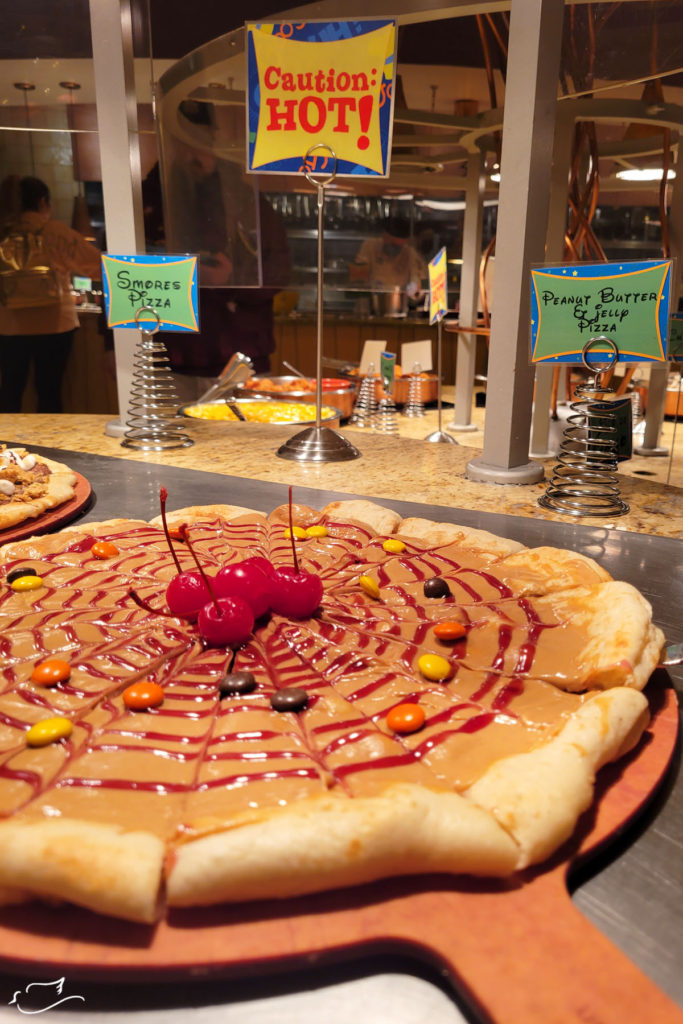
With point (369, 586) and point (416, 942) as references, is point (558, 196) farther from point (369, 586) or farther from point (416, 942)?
point (416, 942)

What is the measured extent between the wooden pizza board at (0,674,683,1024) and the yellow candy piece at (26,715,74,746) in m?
0.30

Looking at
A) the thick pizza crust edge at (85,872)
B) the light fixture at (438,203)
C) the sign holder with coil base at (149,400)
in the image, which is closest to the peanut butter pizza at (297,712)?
the thick pizza crust edge at (85,872)

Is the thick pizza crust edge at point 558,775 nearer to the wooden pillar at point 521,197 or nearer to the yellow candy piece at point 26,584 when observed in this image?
the yellow candy piece at point 26,584

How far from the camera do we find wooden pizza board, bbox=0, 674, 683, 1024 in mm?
850

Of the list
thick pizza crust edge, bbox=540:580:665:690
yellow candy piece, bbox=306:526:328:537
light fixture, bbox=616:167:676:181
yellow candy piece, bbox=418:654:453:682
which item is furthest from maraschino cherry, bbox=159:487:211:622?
light fixture, bbox=616:167:676:181

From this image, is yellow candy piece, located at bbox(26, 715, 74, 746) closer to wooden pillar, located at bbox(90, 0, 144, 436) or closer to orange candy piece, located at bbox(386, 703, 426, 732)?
orange candy piece, located at bbox(386, 703, 426, 732)

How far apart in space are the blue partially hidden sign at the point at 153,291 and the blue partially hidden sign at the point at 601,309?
5.28ft

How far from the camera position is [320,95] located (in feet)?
10.4

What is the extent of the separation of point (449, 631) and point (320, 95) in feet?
8.28

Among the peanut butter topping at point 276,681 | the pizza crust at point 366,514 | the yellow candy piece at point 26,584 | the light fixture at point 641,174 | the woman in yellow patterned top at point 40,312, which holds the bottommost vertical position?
the peanut butter topping at point 276,681

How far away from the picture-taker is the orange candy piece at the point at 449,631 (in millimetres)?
1613

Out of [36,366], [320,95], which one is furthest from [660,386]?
[36,366]

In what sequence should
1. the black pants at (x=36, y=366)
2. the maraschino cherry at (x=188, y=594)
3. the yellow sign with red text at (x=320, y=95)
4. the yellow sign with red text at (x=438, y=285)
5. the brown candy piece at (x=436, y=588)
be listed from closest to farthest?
the maraschino cherry at (x=188, y=594), the brown candy piece at (x=436, y=588), the yellow sign with red text at (x=320, y=95), the yellow sign with red text at (x=438, y=285), the black pants at (x=36, y=366)

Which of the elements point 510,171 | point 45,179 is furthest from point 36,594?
point 45,179
